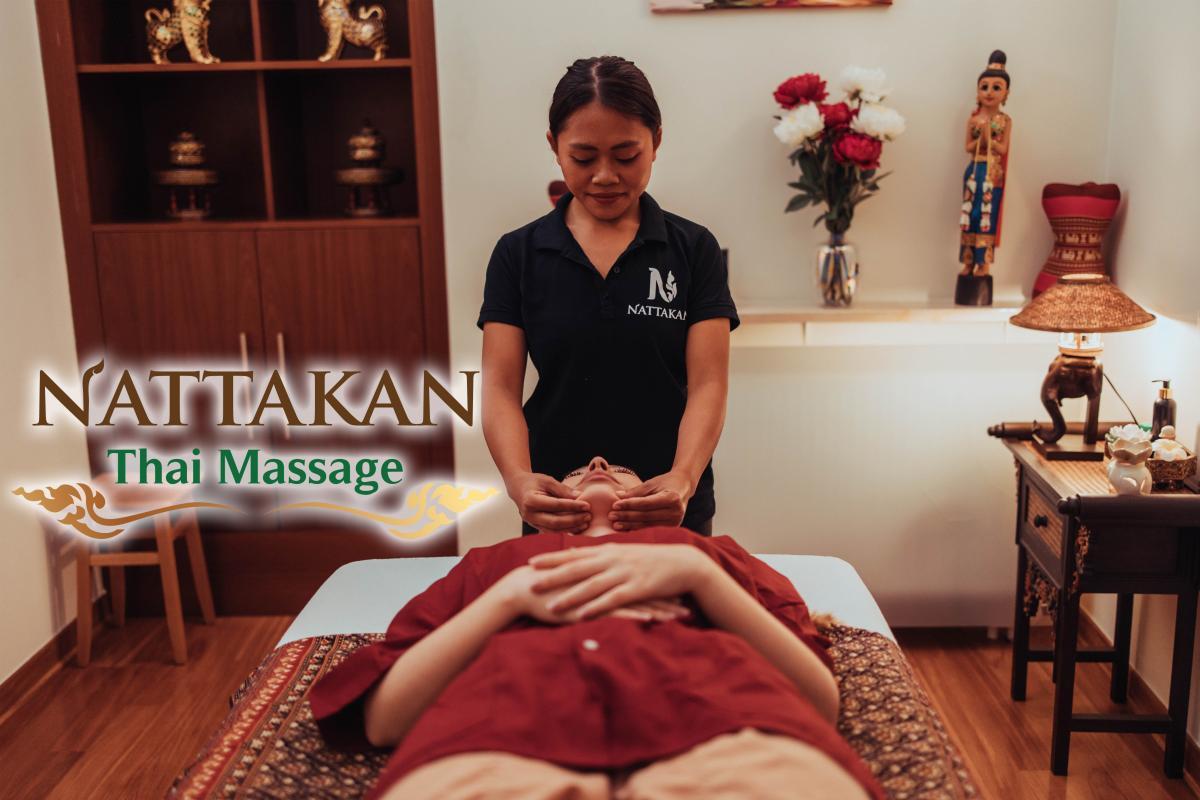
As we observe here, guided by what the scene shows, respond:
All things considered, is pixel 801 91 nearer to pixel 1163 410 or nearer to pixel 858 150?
pixel 858 150

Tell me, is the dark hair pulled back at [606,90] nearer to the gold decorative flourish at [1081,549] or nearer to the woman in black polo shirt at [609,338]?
the woman in black polo shirt at [609,338]

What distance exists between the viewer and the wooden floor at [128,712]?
2260mm

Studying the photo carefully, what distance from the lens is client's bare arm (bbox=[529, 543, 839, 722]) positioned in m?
1.29

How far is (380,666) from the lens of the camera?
4.42 feet

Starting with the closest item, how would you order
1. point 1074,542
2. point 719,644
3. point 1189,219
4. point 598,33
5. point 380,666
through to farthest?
point 719,644, point 380,666, point 1074,542, point 1189,219, point 598,33

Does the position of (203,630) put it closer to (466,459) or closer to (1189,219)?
(466,459)

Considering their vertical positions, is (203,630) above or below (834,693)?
below

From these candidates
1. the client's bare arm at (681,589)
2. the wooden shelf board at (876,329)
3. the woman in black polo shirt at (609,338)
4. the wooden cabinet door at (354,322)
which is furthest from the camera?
the wooden cabinet door at (354,322)

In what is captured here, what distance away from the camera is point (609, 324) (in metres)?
1.71

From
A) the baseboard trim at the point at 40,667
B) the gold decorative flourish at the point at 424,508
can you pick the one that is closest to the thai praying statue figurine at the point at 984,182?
the gold decorative flourish at the point at 424,508

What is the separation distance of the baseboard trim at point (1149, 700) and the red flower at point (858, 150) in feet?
4.48

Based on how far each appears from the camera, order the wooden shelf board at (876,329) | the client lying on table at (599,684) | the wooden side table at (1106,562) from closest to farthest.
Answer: the client lying on table at (599,684), the wooden side table at (1106,562), the wooden shelf board at (876,329)

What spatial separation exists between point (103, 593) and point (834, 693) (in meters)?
2.51

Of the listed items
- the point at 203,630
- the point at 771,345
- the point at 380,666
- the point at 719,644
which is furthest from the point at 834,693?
the point at 203,630
